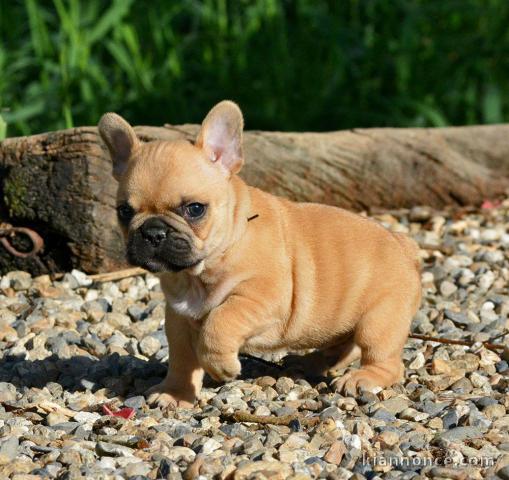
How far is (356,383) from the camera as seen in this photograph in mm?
4309

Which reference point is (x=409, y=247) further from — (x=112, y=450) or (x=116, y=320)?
(x=112, y=450)

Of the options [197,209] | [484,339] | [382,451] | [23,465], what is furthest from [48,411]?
[484,339]

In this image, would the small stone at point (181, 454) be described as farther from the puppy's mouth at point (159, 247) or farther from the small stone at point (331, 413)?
the puppy's mouth at point (159, 247)

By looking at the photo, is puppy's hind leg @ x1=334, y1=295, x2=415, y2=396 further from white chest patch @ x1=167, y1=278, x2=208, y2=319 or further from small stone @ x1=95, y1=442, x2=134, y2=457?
small stone @ x1=95, y1=442, x2=134, y2=457

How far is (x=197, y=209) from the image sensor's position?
159 inches

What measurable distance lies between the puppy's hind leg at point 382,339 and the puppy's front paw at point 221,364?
20.0 inches

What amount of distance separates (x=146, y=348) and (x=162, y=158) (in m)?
1.25

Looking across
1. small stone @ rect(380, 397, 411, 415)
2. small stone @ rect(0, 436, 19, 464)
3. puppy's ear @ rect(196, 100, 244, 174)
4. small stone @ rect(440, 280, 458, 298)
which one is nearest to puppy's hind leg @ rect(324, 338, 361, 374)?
small stone @ rect(380, 397, 411, 415)

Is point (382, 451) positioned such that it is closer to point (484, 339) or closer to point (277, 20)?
point (484, 339)

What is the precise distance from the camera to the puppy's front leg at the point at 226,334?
13.3ft

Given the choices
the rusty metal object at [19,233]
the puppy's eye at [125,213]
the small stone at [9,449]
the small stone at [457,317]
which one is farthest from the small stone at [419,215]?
the small stone at [9,449]

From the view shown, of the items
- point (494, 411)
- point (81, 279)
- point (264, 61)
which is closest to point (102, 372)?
point (81, 279)

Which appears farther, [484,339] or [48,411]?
[484,339]

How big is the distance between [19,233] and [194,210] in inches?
83.6
